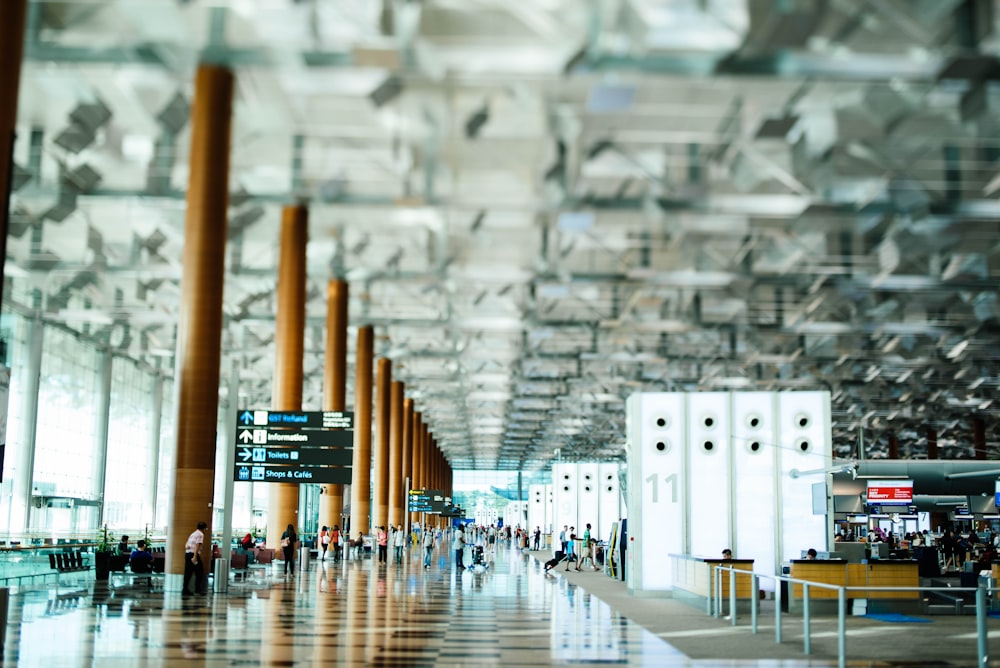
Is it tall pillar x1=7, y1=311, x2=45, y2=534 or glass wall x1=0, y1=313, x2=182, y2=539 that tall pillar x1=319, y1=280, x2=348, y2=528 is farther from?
tall pillar x1=7, y1=311, x2=45, y2=534

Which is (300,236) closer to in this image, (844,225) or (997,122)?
(844,225)

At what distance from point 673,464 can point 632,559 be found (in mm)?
2413

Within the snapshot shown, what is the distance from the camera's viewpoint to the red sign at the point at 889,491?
36750 mm

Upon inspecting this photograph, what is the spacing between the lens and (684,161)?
2262 centimetres

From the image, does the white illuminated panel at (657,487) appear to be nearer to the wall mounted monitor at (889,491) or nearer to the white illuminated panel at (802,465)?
the white illuminated panel at (802,465)

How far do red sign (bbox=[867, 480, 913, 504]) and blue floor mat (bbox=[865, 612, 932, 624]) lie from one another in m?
17.2

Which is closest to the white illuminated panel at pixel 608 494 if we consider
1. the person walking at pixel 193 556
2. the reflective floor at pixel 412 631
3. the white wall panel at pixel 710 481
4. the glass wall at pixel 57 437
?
the glass wall at pixel 57 437

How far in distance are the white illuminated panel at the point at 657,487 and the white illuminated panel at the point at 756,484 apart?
115 cm

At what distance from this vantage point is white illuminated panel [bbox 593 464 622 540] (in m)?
49.3

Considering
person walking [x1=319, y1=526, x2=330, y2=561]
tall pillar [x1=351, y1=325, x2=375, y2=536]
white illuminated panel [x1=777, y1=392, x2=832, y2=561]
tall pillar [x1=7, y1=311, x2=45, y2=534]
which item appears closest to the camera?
white illuminated panel [x1=777, y1=392, x2=832, y2=561]

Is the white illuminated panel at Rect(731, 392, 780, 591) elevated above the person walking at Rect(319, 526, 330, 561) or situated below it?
above

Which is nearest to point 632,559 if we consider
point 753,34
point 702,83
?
point 702,83

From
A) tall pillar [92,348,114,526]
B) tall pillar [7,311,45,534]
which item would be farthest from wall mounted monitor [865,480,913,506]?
tall pillar [92,348,114,526]

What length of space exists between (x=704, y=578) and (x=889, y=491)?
1996 centimetres
